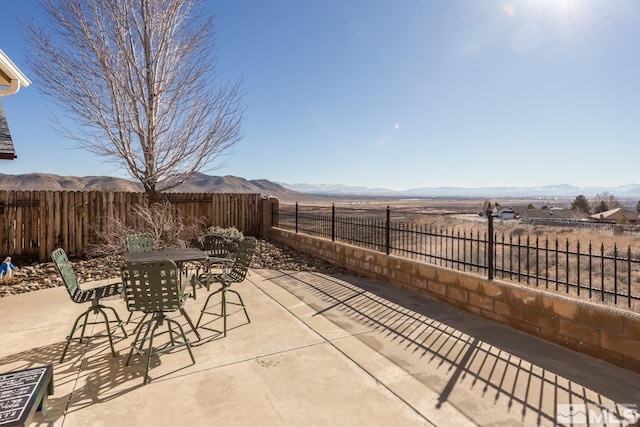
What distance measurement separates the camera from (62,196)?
8570 mm

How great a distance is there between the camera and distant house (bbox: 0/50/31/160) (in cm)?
389

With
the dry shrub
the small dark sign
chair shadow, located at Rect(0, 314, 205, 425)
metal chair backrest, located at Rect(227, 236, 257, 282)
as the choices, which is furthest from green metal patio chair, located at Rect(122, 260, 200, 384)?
the dry shrub

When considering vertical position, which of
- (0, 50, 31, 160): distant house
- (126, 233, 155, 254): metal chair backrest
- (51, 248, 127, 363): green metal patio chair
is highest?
(0, 50, 31, 160): distant house

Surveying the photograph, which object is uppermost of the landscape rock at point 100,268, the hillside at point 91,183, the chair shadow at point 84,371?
the hillside at point 91,183

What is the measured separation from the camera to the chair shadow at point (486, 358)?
2744 millimetres

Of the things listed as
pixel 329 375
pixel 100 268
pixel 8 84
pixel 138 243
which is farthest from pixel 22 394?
pixel 100 268

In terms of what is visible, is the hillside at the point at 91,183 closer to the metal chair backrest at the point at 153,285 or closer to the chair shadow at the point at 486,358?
the chair shadow at the point at 486,358

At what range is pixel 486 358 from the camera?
11.3 feet

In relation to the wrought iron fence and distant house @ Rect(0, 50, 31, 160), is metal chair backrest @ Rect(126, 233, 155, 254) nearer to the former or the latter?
distant house @ Rect(0, 50, 31, 160)

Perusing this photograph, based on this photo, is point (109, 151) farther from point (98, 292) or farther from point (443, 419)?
point (443, 419)

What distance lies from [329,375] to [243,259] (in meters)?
2.05

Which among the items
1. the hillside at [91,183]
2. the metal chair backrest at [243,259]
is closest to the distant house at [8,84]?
the metal chair backrest at [243,259]

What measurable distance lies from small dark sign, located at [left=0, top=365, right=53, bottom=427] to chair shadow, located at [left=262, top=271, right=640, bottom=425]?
9.32ft

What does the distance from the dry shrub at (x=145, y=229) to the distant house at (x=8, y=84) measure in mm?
4422
